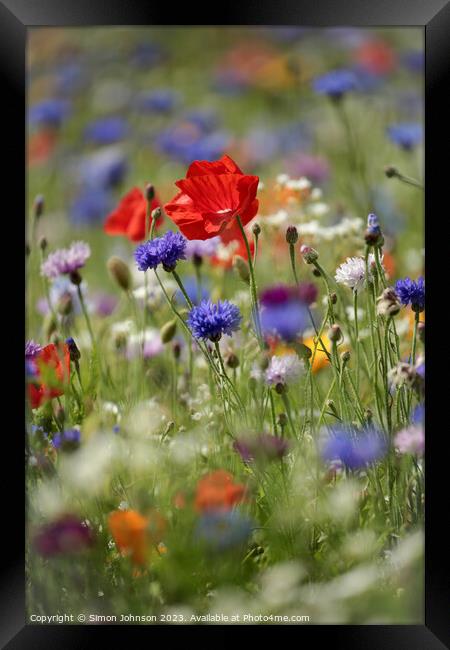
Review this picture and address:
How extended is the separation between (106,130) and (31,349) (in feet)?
2.44

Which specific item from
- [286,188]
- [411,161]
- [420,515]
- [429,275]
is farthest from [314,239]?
[420,515]

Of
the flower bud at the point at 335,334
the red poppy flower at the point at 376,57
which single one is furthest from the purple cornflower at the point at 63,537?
the red poppy flower at the point at 376,57

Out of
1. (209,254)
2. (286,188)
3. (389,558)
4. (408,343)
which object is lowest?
(389,558)

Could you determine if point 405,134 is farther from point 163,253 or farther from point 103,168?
point 103,168

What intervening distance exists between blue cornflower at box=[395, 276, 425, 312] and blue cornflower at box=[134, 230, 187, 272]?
0.83 ft

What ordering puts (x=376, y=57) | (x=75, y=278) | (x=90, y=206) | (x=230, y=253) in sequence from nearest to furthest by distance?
(x=75, y=278) < (x=230, y=253) < (x=376, y=57) < (x=90, y=206)

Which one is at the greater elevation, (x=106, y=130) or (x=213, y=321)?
(x=106, y=130)

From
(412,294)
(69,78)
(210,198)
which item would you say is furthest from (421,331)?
(69,78)

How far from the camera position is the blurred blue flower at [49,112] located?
137 cm

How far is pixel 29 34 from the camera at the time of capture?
1193mm

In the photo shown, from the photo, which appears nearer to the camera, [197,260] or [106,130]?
[197,260]

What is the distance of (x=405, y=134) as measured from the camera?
1466 mm

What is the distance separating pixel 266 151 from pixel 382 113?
236 millimetres

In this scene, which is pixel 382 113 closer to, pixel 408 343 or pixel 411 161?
pixel 411 161
